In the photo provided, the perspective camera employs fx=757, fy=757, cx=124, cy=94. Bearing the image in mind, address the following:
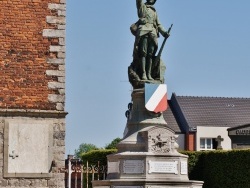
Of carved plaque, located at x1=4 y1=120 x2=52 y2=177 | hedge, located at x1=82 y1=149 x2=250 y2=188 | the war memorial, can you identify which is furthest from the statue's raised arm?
hedge, located at x1=82 y1=149 x2=250 y2=188

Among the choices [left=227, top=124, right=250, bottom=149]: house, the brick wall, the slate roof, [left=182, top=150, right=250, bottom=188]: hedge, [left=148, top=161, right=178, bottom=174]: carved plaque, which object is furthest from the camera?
the slate roof

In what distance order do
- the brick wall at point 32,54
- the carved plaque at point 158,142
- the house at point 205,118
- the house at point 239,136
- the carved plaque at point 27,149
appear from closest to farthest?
1. the carved plaque at point 27,149
2. the brick wall at point 32,54
3. the carved plaque at point 158,142
4. the house at point 239,136
5. the house at point 205,118

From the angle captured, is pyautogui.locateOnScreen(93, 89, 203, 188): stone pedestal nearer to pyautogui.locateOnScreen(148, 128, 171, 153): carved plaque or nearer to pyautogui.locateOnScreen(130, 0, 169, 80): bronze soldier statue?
pyautogui.locateOnScreen(148, 128, 171, 153): carved plaque

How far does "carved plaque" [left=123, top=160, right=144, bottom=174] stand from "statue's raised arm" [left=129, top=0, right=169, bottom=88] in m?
2.01

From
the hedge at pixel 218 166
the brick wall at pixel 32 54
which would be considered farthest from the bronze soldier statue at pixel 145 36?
the hedge at pixel 218 166

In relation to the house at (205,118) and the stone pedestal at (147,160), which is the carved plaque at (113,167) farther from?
the house at (205,118)

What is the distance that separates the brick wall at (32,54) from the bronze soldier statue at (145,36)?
91.6 inches

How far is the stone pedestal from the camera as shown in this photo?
16312mm

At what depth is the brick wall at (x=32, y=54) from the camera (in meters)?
15.5

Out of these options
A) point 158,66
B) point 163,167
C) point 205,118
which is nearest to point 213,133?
point 205,118

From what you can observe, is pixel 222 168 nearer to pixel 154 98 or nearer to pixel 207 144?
pixel 154 98

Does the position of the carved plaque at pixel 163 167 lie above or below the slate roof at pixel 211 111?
below

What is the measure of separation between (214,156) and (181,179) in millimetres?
13475

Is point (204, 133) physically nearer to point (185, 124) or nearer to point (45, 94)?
point (185, 124)
